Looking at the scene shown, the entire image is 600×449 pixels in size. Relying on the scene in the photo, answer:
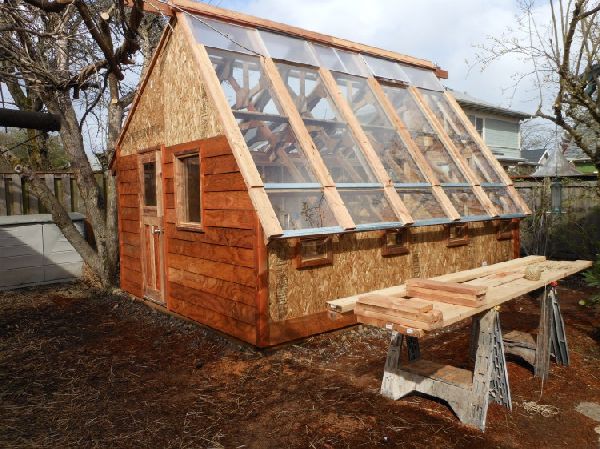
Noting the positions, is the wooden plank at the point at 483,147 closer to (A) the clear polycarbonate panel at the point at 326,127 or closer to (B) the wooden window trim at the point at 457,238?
(B) the wooden window trim at the point at 457,238

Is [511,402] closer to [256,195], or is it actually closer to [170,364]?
[256,195]

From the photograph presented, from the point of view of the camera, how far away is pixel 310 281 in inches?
219

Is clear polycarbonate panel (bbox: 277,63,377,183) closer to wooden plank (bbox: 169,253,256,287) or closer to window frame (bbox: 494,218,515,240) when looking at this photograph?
wooden plank (bbox: 169,253,256,287)

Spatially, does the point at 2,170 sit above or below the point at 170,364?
above

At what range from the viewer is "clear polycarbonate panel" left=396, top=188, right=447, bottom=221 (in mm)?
6660

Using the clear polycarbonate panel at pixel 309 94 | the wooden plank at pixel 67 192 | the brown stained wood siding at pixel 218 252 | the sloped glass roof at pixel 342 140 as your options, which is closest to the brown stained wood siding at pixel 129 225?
the brown stained wood siding at pixel 218 252

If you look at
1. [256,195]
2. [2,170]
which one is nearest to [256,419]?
[256,195]

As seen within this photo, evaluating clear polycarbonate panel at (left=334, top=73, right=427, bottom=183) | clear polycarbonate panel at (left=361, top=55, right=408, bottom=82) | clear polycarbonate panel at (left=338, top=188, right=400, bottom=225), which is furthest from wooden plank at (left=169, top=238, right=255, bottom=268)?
clear polycarbonate panel at (left=361, top=55, right=408, bottom=82)

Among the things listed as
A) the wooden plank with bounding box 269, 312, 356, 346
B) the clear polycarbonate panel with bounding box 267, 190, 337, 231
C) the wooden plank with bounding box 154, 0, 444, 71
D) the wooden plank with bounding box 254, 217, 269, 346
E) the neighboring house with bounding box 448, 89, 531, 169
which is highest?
the neighboring house with bounding box 448, 89, 531, 169

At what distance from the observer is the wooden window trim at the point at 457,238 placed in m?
7.33

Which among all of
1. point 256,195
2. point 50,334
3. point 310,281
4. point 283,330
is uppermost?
point 256,195

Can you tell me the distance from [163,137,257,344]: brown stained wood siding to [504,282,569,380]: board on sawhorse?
2.98 m

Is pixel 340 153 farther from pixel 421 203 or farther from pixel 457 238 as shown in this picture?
pixel 457 238

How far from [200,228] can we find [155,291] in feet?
7.04
